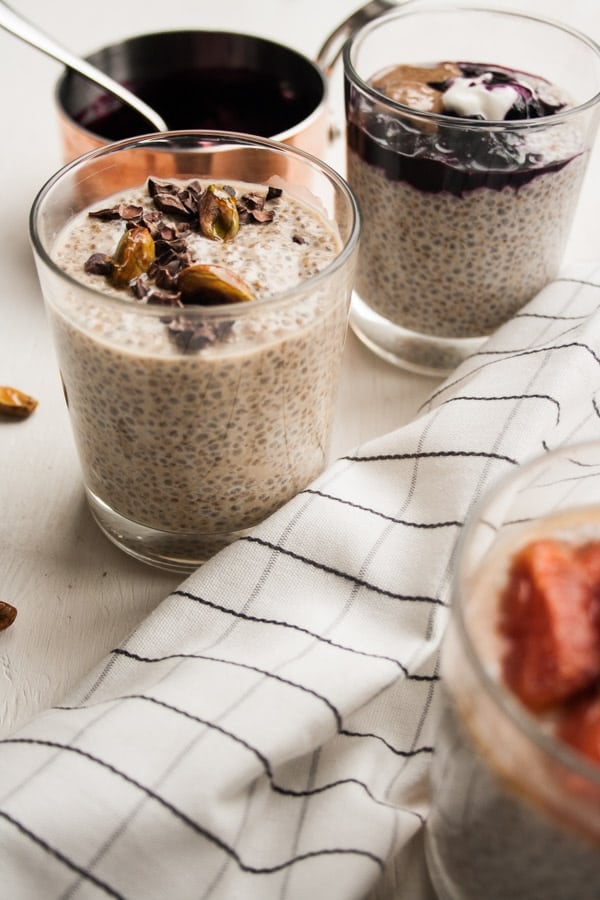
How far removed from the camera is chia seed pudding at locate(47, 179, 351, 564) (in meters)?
1.05

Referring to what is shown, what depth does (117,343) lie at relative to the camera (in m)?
1.05

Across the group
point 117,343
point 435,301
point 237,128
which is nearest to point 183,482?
point 117,343

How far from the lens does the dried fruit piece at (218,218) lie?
1.17 metres

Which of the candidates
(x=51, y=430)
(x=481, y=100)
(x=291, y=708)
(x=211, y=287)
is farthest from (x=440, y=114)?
(x=291, y=708)

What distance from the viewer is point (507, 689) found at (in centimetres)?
72

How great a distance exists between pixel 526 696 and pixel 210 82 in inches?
52.4


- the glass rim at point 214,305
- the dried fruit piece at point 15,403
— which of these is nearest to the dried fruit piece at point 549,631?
the glass rim at point 214,305

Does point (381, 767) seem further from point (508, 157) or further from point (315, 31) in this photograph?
point (315, 31)

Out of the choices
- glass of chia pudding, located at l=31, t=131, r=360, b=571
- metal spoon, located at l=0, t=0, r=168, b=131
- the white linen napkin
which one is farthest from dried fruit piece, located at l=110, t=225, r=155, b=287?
metal spoon, located at l=0, t=0, r=168, b=131

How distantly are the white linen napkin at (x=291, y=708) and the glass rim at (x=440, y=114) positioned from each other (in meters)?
0.30

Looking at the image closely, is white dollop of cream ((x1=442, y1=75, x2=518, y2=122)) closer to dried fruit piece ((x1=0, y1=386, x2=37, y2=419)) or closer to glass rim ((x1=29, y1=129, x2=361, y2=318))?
glass rim ((x1=29, y1=129, x2=361, y2=318))

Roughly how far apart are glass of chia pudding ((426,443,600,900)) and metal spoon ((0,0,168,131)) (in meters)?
0.98

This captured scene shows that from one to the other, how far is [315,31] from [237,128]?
663 mm

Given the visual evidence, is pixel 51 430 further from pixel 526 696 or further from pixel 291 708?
pixel 526 696
